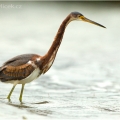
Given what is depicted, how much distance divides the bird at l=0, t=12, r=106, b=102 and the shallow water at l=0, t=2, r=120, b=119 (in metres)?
0.45

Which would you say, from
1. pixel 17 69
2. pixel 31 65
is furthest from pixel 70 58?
pixel 31 65

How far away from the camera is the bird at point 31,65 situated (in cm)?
986

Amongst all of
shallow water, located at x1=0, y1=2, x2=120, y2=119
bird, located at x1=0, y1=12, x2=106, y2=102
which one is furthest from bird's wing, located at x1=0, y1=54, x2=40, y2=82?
shallow water, located at x1=0, y1=2, x2=120, y2=119

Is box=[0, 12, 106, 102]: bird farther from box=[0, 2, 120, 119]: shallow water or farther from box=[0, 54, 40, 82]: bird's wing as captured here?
box=[0, 2, 120, 119]: shallow water

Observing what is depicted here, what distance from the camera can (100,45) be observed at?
21.3 m

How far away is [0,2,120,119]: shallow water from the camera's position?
10.0 metres

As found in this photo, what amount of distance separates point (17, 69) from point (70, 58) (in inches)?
318

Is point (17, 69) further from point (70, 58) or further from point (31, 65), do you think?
point (70, 58)

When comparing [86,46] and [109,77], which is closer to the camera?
[109,77]

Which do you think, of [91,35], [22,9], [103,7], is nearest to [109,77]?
[91,35]

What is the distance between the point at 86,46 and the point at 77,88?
834 cm

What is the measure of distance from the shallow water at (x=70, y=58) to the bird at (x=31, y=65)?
0.45 meters

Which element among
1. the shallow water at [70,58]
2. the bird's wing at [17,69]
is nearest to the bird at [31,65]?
the bird's wing at [17,69]

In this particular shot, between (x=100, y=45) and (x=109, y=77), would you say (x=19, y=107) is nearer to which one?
(x=109, y=77)
